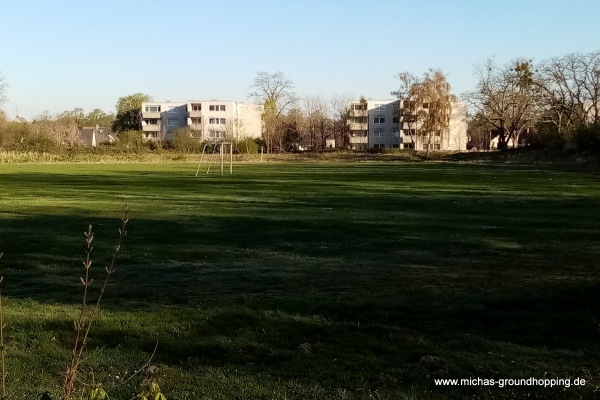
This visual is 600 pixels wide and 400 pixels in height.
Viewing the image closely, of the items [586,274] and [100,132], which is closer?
[586,274]

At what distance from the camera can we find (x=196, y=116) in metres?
136

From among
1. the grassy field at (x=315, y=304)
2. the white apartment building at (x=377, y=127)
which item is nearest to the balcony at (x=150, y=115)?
the white apartment building at (x=377, y=127)

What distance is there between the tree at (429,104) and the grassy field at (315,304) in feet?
263

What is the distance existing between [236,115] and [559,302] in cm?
12867

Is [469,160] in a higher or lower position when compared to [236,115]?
lower

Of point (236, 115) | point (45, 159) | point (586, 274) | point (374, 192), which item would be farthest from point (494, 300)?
point (236, 115)

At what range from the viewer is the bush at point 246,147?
10150 cm

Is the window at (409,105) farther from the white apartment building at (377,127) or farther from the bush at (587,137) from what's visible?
the bush at (587,137)

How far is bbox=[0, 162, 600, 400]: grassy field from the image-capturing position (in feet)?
20.5

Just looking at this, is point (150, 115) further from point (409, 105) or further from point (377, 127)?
point (409, 105)

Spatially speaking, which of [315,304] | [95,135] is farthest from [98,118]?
[315,304]

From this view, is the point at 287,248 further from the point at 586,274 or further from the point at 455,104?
the point at 455,104


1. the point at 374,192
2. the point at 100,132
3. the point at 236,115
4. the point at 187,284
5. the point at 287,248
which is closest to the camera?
the point at 187,284

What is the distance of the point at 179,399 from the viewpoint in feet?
18.5
